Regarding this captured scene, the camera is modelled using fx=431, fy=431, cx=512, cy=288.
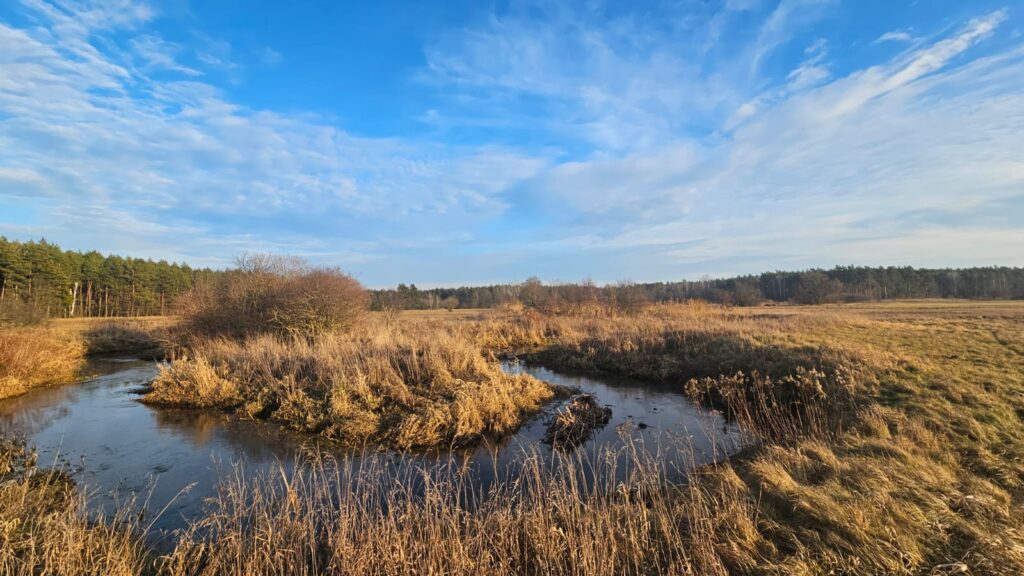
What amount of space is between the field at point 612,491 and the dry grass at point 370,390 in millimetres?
68

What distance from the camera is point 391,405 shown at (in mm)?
11203

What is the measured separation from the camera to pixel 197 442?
32.0ft

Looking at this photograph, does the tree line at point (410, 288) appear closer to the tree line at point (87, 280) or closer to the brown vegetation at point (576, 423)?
the tree line at point (87, 280)

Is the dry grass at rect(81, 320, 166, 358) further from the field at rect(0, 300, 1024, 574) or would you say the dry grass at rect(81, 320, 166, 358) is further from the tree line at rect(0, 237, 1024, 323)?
the field at rect(0, 300, 1024, 574)

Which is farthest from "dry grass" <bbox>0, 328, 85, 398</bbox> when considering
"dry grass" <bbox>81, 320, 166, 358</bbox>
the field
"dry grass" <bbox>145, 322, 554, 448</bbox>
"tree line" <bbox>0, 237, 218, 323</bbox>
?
"tree line" <bbox>0, 237, 218, 323</bbox>

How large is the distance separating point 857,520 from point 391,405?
956cm

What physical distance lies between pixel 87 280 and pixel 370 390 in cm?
6588

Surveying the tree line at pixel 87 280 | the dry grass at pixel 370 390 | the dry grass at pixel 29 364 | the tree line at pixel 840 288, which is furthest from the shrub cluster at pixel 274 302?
the tree line at pixel 840 288

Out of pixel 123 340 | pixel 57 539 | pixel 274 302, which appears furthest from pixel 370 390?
pixel 123 340

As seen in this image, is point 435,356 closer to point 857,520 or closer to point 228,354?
point 228,354

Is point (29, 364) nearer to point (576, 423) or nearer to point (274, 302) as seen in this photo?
point (274, 302)

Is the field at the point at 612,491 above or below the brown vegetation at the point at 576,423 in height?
above

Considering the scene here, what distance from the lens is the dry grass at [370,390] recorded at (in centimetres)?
1003

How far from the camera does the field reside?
4.02 metres
